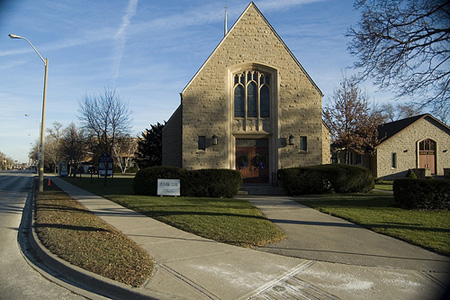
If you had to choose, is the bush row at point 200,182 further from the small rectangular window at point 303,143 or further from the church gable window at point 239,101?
the small rectangular window at point 303,143

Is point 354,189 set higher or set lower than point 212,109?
lower

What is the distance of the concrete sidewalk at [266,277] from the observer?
459cm

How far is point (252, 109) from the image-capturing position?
841 inches

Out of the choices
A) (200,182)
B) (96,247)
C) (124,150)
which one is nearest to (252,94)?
(200,182)

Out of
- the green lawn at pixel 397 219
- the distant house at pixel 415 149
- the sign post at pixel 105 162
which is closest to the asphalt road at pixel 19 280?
the green lawn at pixel 397 219

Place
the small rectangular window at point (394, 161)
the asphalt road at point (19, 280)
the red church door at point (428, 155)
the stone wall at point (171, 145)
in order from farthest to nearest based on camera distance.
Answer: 1. the red church door at point (428, 155)
2. the small rectangular window at point (394, 161)
3. the stone wall at point (171, 145)
4. the asphalt road at point (19, 280)

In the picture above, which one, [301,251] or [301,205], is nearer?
[301,251]

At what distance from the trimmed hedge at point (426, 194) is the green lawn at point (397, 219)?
1.70 feet

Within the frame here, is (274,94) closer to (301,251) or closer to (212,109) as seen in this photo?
(212,109)

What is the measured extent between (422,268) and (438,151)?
32980 mm

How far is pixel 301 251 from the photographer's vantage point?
6.69 m

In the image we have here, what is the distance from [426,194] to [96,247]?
36.6 ft

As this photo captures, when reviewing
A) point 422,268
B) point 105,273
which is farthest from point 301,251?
point 105,273

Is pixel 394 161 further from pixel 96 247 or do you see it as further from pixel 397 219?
pixel 96 247
